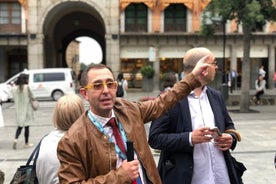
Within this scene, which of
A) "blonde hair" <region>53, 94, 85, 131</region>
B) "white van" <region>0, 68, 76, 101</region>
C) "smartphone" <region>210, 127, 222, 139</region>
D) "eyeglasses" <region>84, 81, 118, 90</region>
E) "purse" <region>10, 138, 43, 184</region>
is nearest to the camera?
"eyeglasses" <region>84, 81, 118, 90</region>

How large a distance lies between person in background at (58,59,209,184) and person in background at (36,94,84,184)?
2.97 ft

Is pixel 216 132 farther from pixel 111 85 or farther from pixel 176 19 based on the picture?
pixel 176 19

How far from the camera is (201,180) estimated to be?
3.56 meters

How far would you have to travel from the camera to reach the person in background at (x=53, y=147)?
11.9ft

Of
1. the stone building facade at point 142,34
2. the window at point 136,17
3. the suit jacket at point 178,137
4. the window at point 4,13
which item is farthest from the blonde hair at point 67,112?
the window at point 4,13

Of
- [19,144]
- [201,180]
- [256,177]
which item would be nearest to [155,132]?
[201,180]

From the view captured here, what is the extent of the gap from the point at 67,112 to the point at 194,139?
38.4 inches

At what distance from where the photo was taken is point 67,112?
358 centimetres

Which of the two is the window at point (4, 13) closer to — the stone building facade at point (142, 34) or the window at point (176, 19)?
the stone building facade at point (142, 34)

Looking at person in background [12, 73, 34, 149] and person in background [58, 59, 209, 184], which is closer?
person in background [58, 59, 209, 184]

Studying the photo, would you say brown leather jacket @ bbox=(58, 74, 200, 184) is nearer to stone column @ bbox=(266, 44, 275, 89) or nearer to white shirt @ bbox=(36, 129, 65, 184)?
white shirt @ bbox=(36, 129, 65, 184)

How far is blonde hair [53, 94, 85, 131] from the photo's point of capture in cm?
358

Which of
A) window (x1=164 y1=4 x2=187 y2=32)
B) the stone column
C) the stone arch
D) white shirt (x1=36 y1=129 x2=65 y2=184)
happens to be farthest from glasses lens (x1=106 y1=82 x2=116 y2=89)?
the stone column

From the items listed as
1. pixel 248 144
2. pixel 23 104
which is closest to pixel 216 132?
pixel 248 144
